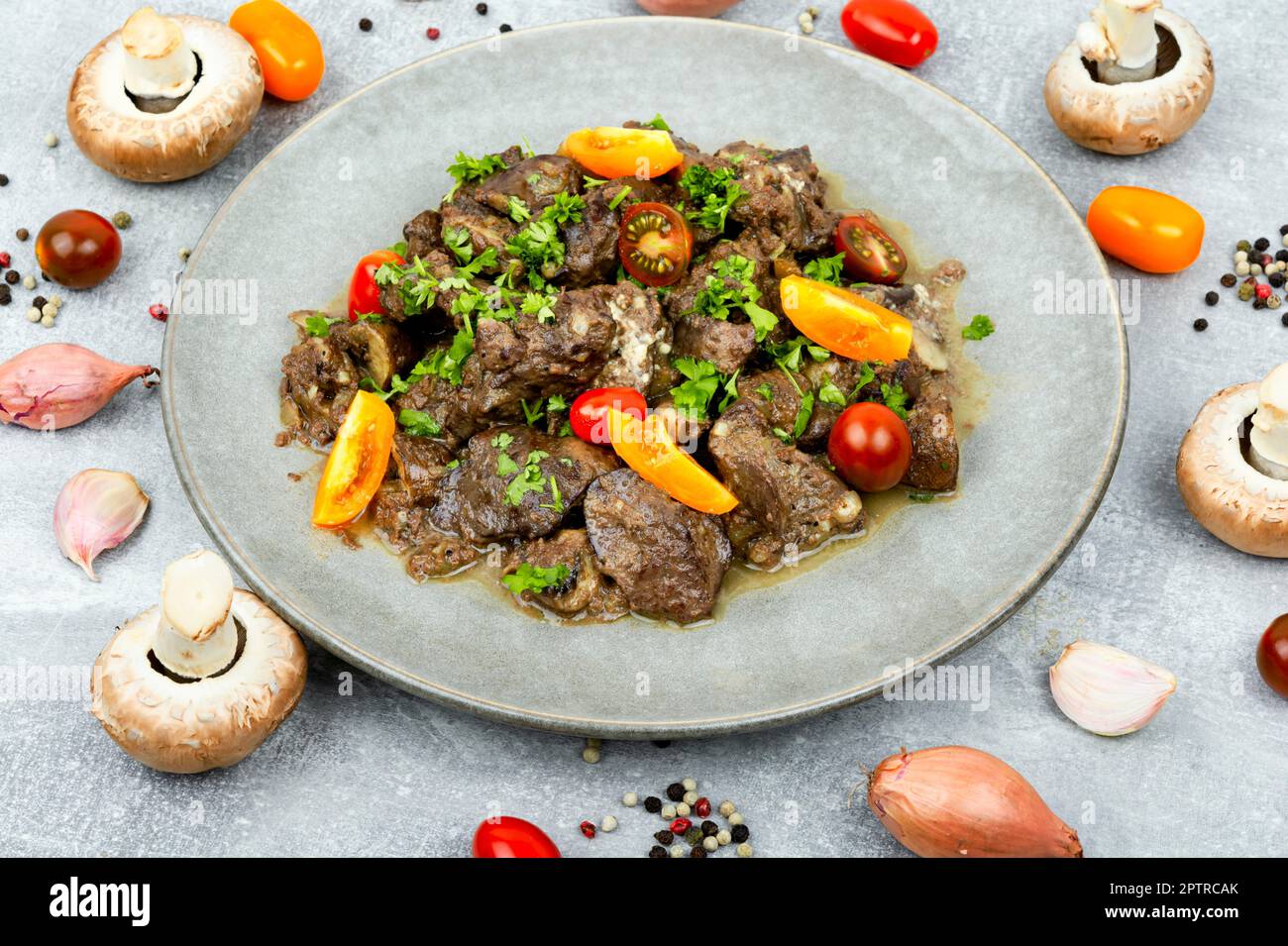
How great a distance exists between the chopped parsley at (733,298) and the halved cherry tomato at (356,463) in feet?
4.85

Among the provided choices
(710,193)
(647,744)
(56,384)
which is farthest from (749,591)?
(56,384)

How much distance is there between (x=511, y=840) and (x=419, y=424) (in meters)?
1.93

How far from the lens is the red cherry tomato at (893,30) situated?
25.7 ft

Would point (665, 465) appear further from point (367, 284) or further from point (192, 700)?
point (192, 700)

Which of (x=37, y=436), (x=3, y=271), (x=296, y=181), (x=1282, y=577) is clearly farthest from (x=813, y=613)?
(x=3, y=271)

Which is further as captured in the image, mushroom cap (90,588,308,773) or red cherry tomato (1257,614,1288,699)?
red cherry tomato (1257,614,1288,699)

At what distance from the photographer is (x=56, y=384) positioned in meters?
6.70

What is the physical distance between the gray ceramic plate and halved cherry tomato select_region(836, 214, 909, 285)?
359mm

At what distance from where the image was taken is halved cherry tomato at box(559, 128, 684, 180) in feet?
21.7

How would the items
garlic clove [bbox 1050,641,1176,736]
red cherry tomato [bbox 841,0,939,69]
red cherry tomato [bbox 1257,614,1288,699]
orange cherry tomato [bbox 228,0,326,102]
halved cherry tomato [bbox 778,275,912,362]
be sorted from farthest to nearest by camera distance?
red cherry tomato [bbox 841,0,939,69] < orange cherry tomato [bbox 228,0,326,102] < halved cherry tomato [bbox 778,275,912,362] < red cherry tomato [bbox 1257,614,1288,699] < garlic clove [bbox 1050,641,1176,736]

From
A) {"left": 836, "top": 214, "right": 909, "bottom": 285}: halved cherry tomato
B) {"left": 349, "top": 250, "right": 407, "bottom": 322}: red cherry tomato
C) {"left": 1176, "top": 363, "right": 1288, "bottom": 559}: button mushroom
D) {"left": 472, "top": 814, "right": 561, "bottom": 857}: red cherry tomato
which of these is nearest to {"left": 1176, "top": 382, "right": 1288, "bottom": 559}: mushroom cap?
{"left": 1176, "top": 363, "right": 1288, "bottom": 559}: button mushroom

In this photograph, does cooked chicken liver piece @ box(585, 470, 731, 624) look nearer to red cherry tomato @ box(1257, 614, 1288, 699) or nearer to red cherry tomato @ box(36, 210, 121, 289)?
red cherry tomato @ box(1257, 614, 1288, 699)

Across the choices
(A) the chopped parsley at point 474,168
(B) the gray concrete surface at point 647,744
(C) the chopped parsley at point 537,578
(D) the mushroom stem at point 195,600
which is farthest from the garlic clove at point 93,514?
(A) the chopped parsley at point 474,168

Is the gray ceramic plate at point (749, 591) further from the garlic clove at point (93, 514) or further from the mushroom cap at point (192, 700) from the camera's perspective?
the garlic clove at point (93, 514)
